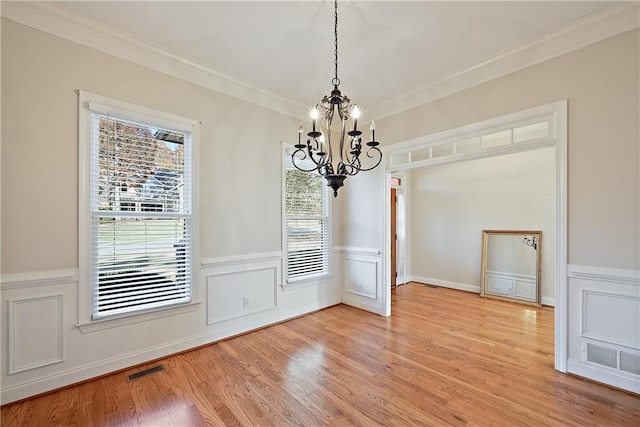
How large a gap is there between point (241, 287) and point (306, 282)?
1061mm

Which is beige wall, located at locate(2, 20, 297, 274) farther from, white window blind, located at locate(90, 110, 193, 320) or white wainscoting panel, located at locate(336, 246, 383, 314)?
white wainscoting panel, located at locate(336, 246, 383, 314)

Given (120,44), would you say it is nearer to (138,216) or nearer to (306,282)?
(138,216)

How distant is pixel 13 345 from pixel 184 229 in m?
1.51

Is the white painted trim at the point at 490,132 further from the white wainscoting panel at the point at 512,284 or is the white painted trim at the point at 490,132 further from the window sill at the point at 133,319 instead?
the window sill at the point at 133,319

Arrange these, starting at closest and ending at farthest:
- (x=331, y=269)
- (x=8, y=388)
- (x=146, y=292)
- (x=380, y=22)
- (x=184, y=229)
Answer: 1. (x=8, y=388)
2. (x=380, y=22)
3. (x=146, y=292)
4. (x=184, y=229)
5. (x=331, y=269)

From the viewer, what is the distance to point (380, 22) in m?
2.40

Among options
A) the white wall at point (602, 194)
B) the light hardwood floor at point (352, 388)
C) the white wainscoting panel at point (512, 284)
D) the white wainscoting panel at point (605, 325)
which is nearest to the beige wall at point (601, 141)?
the white wall at point (602, 194)

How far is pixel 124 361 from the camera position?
2607 millimetres

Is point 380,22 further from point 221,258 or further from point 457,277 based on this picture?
point 457,277

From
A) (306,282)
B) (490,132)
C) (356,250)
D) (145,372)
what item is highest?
(490,132)

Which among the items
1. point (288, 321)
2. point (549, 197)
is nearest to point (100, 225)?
point (288, 321)

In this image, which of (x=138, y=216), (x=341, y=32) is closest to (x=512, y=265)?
(x=341, y=32)

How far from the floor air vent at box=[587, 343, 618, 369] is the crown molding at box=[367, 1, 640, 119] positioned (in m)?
2.65

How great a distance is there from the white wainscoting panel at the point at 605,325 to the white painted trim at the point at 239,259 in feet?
10.4
